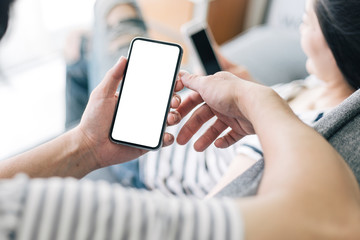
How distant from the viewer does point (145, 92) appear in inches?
22.3

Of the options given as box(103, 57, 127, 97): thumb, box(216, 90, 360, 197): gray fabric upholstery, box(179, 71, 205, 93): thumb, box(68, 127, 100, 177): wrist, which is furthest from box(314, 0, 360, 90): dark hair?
box(68, 127, 100, 177): wrist

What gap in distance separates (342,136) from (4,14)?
0.52m

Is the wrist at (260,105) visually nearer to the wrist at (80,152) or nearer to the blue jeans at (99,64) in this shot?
the wrist at (80,152)

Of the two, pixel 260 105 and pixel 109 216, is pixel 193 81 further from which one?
pixel 109 216

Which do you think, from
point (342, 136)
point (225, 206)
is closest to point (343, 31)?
point (342, 136)

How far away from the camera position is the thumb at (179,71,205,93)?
52 centimetres

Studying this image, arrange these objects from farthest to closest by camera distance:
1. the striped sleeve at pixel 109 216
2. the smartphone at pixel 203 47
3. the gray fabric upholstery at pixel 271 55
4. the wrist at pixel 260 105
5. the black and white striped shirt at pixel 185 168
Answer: the gray fabric upholstery at pixel 271 55, the smartphone at pixel 203 47, the black and white striped shirt at pixel 185 168, the wrist at pixel 260 105, the striped sleeve at pixel 109 216

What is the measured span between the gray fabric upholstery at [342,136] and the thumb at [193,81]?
0.56 feet

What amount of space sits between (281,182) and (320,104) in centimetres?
55

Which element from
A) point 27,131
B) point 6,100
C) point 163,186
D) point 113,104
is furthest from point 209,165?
point 6,100

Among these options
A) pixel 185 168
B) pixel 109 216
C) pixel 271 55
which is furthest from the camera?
pixel 271 55

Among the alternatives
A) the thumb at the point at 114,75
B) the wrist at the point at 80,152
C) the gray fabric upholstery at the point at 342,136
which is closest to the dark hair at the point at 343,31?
the gray fabric upholstery at the point at 342,136

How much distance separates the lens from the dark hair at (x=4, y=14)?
46cm

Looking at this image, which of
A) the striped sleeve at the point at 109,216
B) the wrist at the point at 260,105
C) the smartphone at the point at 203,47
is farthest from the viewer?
the smartphone at the point at 203,47
